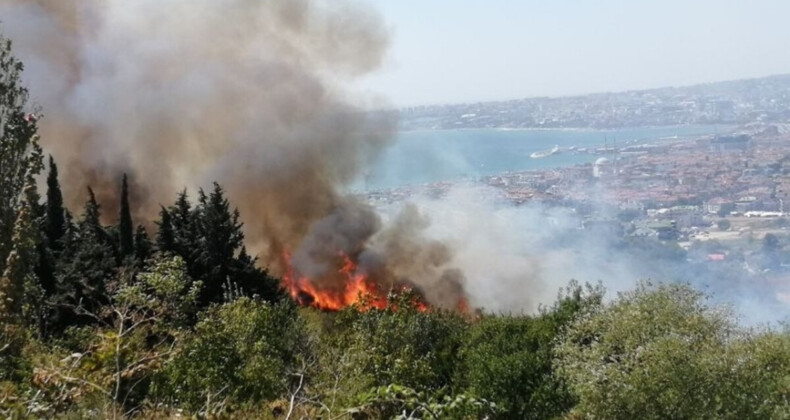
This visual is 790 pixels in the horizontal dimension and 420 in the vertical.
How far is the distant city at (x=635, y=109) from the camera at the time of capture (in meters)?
123

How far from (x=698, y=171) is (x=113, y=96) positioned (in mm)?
83773

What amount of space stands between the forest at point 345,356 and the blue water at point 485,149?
80.6 m

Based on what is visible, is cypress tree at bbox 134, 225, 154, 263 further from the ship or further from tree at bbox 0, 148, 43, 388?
the ship

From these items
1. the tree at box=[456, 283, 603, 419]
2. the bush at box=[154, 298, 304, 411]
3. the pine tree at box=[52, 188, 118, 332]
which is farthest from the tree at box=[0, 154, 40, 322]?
the tree at box=[456, 283, 603, 419]

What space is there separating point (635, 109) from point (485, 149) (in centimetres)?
3522

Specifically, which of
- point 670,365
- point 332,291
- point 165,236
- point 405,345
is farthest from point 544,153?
point 670,365

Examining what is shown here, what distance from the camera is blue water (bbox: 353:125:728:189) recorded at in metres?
112

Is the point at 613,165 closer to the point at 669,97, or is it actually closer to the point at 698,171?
the point at 698,171

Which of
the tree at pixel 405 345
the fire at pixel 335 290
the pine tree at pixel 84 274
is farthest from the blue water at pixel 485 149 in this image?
the tree at pixel 405 345

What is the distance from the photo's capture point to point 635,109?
142 m

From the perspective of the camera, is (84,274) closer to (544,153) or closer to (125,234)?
(125,234)

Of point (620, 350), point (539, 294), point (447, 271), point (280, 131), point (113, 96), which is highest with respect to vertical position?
point (113, 96)

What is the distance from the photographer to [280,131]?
4612 cm

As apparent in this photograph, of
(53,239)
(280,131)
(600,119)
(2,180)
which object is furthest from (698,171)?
(2,180)
